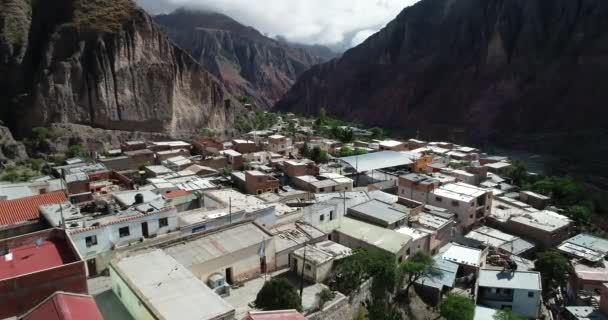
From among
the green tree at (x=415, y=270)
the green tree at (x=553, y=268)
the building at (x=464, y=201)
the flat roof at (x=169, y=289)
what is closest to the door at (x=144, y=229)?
the flat roof at (x=169, y=289)

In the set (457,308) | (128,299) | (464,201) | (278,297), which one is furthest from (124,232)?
(464,201)

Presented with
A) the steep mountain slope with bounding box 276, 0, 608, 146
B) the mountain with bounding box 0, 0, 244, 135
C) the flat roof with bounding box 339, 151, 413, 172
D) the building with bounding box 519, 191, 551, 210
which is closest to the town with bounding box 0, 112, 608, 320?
the building with bounding box 519, 191, 551, 210

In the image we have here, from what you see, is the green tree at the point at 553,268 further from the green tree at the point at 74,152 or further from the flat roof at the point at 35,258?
the green tree at the point at 74,152

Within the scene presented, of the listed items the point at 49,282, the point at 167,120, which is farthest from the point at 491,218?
the point at 167,120

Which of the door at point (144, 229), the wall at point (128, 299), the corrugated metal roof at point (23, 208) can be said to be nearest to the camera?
the wall at point (128, 299)

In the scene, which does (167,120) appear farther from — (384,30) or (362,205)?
(384,30)
